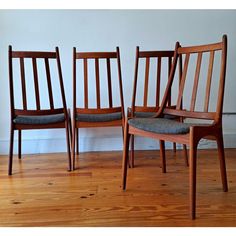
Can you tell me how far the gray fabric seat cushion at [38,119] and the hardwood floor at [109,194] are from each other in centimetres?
34

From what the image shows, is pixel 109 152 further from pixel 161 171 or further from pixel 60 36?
pixel 60 36

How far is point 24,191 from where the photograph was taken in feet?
5.86

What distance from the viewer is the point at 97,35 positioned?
2.69 metres

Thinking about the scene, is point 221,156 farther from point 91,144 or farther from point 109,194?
point 91,144

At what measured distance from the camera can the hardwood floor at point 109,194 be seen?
1.41 m

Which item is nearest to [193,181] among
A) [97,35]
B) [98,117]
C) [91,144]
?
[98,117]

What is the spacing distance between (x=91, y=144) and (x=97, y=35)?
37.5 inches

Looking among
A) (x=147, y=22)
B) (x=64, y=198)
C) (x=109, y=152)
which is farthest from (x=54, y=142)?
(x=147, y=22)

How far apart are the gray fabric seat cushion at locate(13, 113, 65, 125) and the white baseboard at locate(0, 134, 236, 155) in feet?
1.90

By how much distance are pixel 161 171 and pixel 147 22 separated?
1321mm

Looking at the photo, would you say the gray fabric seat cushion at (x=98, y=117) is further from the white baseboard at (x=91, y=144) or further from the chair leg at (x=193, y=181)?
the chair leg at (x=193, y=181)

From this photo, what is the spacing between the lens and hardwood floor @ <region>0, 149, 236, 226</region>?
141 cm

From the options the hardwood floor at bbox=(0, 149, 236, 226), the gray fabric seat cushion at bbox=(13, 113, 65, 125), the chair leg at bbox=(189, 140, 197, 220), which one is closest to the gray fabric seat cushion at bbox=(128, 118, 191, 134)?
the chair leg at bbox=(189, 140, 197, 220)

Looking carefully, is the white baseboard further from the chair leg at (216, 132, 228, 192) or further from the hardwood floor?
the chair leg at (216, 132, 228, 192)
